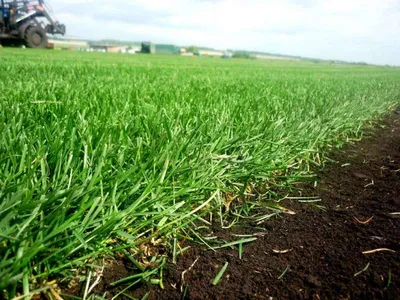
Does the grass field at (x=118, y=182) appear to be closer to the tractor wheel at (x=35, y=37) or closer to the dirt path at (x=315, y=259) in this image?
the dirt path at (x=315, y=259)

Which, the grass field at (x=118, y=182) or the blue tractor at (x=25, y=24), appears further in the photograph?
the blue tractor at (x=25, y=24)

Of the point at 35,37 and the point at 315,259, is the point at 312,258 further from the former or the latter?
the point at 35,37

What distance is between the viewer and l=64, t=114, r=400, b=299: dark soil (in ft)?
3.13

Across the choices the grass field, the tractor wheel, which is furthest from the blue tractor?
the grass field

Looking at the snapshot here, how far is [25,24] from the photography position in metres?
17.2

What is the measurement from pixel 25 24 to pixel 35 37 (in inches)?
42.1

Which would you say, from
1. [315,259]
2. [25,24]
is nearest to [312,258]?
[315,259]

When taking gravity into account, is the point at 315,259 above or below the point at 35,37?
above

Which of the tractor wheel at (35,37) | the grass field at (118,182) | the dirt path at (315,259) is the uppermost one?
the grass field at (118,182)

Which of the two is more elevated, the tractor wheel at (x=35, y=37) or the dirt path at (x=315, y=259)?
the dirt path at (x=315, y=259)

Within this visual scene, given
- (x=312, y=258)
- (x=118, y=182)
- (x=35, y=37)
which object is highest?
(x=118, y=182)

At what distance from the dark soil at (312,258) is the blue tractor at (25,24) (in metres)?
19.3

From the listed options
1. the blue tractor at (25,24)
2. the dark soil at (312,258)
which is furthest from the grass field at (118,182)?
the blue tractor at (25,24)

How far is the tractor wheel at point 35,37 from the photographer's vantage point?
696 inches
